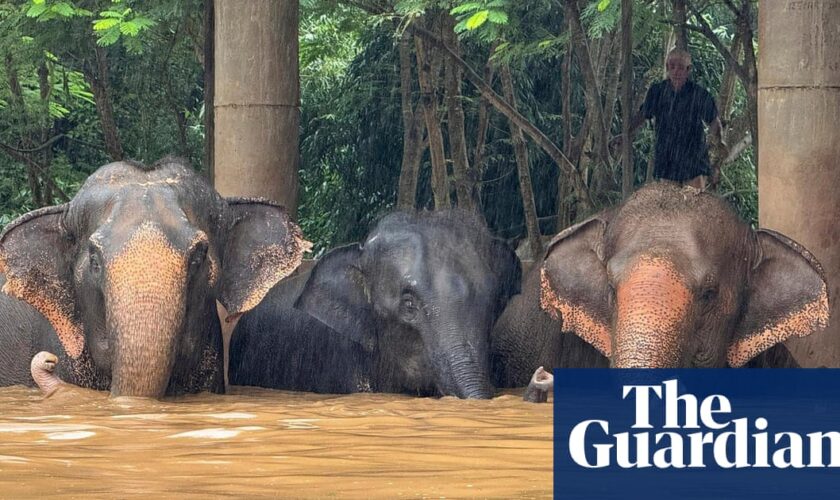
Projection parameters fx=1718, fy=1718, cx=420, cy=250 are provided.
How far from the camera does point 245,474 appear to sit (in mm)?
4344

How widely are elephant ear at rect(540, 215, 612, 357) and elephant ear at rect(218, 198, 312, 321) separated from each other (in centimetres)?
115

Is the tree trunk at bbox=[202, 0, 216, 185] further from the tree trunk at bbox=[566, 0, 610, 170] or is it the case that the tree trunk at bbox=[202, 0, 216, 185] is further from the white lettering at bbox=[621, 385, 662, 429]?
the white lettering at bbox=[621, 385, 662, 429]

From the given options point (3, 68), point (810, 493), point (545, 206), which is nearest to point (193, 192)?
Answer: point (810, 493)

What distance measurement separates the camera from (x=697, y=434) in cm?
493

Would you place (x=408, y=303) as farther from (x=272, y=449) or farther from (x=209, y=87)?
(x=209, y=87)

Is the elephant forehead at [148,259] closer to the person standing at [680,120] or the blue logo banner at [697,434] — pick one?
the blue logo banner at [697,434]

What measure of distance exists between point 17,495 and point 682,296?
358cm

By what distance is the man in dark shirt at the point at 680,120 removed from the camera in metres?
10.8

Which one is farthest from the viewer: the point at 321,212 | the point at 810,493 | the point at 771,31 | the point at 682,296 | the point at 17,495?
the point at 321,212

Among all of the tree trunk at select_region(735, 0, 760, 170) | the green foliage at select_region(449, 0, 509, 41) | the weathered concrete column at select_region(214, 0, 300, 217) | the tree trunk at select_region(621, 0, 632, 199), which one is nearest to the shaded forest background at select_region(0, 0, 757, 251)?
the tree trunk at select_region(735, 0, 760, 170)

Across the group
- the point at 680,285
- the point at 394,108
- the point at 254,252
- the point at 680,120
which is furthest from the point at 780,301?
the point at 394,108

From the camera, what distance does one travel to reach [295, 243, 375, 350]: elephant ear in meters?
8.37

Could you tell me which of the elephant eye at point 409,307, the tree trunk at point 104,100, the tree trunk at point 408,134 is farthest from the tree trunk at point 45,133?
the elephant eye at point 409,307

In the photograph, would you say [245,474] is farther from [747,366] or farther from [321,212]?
[321,212]
